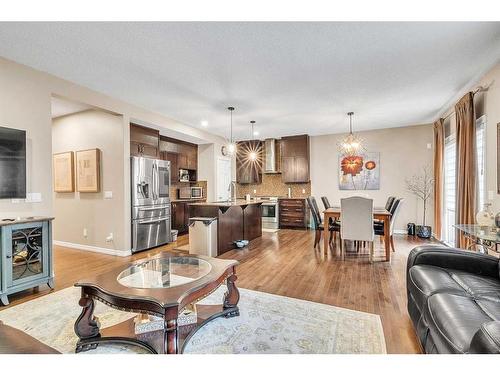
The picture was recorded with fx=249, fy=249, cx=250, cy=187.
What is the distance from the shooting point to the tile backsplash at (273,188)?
7.47 meters

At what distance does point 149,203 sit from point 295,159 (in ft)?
13.8

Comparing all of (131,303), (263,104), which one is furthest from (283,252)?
(131,303)

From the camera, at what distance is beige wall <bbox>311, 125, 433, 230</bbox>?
6102 mm

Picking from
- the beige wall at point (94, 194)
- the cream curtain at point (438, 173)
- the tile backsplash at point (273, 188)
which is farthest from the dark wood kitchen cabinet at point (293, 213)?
the beige wall at point (94, 194)

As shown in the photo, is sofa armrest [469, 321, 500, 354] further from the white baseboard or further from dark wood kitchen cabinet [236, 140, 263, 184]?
dark wood kitchen cabinet [236, 140, 263, 184]

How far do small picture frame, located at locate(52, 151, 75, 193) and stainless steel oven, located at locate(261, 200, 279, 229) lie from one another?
4.50 meters

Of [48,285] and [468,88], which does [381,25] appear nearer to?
[468,88]

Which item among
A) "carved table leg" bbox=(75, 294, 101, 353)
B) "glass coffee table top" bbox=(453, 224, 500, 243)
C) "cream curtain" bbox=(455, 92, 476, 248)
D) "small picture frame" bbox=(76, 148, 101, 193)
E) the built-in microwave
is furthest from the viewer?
the built-in microwave

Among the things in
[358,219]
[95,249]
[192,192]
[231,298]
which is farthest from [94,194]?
[358,219]

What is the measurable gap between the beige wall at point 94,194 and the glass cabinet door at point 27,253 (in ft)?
4.79

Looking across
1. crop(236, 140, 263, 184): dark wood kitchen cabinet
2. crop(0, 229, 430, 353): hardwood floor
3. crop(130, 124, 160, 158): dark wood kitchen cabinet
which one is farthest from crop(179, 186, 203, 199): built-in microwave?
crop(0, 229, 430, 353): hardwood floor

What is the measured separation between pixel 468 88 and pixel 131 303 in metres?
5.02

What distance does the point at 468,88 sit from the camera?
3.70 m

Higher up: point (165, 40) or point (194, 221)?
point (165, 40)
